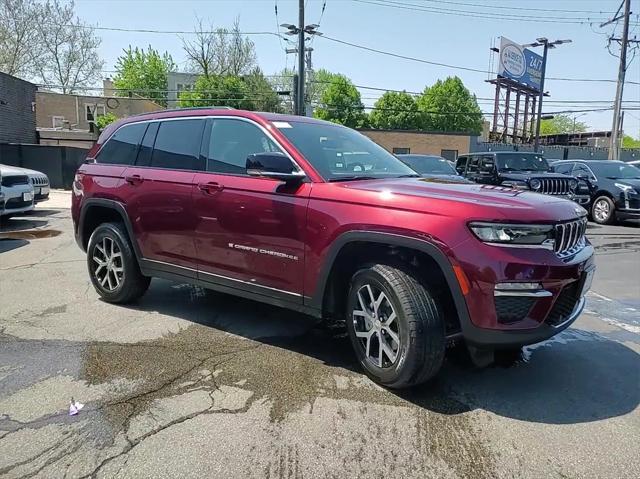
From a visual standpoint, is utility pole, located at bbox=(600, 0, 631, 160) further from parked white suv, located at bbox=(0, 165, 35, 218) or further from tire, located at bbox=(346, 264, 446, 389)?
tire, located at bbox=(346, 264, 446, 389)

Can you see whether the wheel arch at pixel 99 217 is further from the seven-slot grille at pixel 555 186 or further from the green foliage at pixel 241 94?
the green foliage at pixel 241 94

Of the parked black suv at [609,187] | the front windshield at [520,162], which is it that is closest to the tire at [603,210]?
the parked black suv at [609,187]

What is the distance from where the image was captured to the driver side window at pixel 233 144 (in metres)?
4.30

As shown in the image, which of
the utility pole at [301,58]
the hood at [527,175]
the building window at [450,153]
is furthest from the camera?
the building window at [450,153]

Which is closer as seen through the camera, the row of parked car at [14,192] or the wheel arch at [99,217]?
the wheel arch at [99,217]

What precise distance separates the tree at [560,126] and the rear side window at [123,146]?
116 metres

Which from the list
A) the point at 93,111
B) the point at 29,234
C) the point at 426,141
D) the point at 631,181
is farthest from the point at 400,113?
the point at 29,234

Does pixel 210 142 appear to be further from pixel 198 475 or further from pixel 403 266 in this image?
pixel 198 475

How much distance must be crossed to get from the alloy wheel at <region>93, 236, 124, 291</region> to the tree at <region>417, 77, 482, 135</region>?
6388cm

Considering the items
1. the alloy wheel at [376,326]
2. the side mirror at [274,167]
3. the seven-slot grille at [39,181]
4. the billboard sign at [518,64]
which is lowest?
the alloy wheel at [376,326]

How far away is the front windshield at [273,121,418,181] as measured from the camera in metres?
4.07

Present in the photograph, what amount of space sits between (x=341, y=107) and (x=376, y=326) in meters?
62.6

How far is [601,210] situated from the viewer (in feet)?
45.9

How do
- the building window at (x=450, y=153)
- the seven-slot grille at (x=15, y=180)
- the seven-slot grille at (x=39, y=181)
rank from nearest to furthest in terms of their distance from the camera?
the seven-slot grille at (x=15, y=180)
the seven-slot grille at (x=39, y=181)
the building window at (x=450, y=153)
